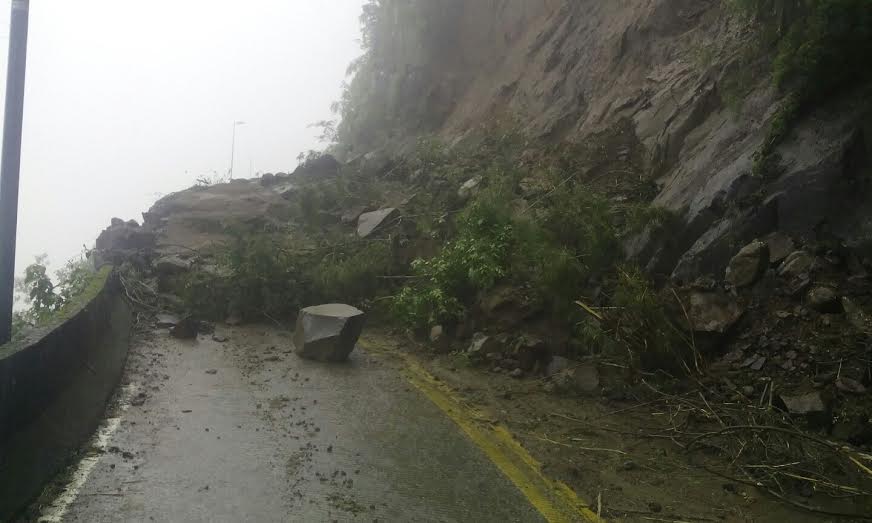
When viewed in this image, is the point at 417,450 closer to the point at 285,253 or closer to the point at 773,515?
the point at 773,515

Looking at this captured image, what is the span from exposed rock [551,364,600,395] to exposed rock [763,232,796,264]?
6.57 feet

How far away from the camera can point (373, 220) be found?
12.7 meters

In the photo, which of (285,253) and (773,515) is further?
(285,253)

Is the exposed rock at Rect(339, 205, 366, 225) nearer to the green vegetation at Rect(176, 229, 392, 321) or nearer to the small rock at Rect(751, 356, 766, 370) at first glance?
the green vegetation at Rect(176, 229, 392, 321)

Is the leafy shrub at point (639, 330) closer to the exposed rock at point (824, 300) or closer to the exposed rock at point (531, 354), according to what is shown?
the exposed rock at point (531, 354)

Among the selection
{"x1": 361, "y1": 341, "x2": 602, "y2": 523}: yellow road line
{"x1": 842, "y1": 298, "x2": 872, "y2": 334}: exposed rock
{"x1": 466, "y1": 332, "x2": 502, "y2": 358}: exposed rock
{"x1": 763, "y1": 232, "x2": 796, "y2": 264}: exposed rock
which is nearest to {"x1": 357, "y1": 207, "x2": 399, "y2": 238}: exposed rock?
{"x1": 466, "y1": 332, "x2": 502, "y2": 358}: exposed rock

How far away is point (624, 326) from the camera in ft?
22.7

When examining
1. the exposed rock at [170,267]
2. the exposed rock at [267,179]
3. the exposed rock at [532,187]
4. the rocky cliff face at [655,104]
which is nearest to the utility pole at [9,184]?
the rocky cliff face at [655,104]

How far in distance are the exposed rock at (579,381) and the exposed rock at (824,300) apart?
2.02 metres

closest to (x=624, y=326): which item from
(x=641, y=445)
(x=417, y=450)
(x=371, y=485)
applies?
(x=641, y=445)

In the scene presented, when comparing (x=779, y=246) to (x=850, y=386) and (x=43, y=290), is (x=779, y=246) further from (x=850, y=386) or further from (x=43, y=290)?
(x=43, y=290)

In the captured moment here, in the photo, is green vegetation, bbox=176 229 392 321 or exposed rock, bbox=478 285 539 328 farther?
green vegetation, bbox=176 229 392 321

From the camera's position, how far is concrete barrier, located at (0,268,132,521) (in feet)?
13.7

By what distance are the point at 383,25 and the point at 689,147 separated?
17.2 meters
